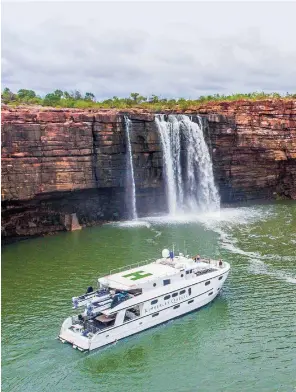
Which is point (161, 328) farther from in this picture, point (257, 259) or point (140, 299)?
point (257, 259)

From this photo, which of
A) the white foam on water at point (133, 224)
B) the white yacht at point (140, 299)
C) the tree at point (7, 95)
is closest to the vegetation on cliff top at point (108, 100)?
the tree at point (7, 95)

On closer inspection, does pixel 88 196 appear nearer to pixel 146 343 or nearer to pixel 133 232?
pixel 133 232

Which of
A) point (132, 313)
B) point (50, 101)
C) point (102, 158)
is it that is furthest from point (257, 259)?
point (50, 101)

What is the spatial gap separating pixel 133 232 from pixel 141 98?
3761cm

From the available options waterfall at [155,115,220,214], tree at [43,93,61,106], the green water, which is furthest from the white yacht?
tree at [43,93,61,106]

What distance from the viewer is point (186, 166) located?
52.3 m

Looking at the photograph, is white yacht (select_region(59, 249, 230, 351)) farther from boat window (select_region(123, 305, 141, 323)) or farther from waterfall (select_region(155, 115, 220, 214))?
waterfall (select_region(155, 115, 220, 214))

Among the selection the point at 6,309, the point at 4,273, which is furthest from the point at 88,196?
the point at 6,309

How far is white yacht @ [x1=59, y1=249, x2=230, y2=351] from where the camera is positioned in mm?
22453

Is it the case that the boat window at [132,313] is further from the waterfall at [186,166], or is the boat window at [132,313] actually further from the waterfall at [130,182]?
the waterfall at [186,166]

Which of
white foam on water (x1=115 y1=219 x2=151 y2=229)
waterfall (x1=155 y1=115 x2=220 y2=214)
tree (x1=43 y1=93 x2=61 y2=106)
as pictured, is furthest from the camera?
tree (x1=43 y1=93 x2=61 y2=106)

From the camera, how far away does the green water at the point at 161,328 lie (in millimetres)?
19766

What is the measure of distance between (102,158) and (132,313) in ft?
80.8

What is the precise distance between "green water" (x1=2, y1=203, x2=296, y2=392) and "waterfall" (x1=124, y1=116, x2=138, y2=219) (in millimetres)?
8678
